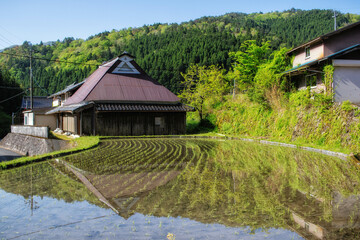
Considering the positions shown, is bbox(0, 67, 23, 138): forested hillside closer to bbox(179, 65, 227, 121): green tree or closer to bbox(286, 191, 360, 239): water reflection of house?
bbox(179, 65, 227, 121): green tree

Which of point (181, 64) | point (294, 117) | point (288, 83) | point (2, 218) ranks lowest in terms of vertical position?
point (2, 218)

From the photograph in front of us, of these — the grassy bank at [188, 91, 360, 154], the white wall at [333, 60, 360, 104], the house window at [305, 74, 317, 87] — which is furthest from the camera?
the house window at [305, 74, 317, 87]

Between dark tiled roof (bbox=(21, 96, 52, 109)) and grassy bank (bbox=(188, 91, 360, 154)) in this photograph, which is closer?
grassy bank (bbox=(188, 91, 360, 154))

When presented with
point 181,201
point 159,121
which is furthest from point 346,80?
point 181,201

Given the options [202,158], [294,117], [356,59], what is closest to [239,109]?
[294,117]

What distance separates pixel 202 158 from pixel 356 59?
42.9ft

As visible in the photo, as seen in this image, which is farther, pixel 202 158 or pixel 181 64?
pixel 181 64

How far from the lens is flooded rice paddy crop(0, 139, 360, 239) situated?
14.3 feet

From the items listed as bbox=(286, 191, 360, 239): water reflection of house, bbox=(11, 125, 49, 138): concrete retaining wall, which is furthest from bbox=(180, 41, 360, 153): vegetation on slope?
bbox=(11, 125, 49, 138): concrete retaining wall

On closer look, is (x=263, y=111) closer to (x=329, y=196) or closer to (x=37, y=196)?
(x=329, y=196)

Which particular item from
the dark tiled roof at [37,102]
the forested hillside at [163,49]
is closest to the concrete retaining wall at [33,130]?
the forested hillside at [163,49]

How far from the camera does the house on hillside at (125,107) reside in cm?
2245

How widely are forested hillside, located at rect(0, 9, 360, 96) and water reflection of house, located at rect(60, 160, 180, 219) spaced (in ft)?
82.7

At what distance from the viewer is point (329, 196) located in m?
6.08
